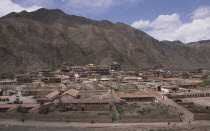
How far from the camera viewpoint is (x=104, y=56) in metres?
109

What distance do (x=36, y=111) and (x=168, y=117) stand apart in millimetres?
14928

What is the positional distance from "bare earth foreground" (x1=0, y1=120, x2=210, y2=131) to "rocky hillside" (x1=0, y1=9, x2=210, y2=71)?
60903 mm

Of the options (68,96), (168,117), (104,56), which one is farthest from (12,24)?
(168,117)

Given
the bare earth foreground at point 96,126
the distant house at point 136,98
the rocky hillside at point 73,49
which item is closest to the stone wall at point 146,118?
the bare earth foreground at point 96,126

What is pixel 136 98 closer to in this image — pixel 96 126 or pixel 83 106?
pixel 83 106

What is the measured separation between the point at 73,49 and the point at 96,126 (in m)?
87.6

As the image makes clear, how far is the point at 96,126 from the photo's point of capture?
72.4 ft

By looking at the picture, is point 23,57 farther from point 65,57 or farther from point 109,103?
point 109,103

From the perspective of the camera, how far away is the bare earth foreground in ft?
70.4

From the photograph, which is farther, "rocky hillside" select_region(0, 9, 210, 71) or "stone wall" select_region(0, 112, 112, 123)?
"rocky hillside" select_region(0, 9, 210, 71)

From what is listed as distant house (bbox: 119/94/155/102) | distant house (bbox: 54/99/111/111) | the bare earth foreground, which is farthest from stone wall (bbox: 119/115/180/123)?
distant house (bbox: 119/94/155/102)

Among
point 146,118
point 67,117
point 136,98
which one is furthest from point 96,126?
point 136,98

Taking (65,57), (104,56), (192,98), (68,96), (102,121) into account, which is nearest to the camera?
(102,121)

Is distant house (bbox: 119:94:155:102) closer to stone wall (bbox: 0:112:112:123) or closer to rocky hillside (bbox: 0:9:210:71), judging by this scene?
stone wall (bbox: 0:112:112:123)
